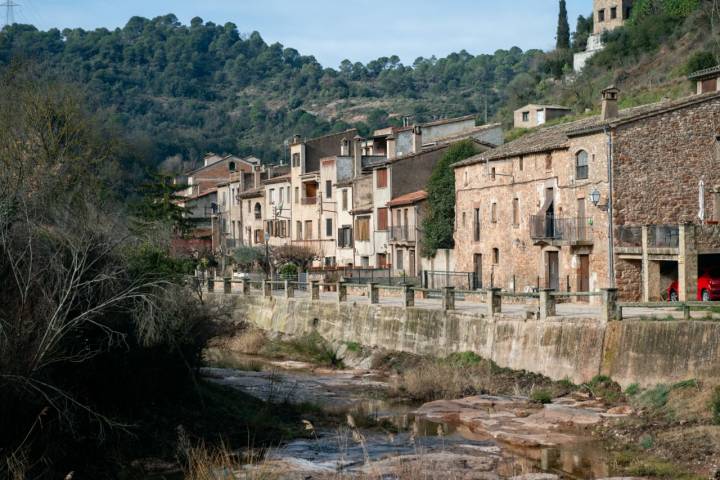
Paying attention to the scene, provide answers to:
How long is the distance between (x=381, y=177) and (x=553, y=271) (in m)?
19.4

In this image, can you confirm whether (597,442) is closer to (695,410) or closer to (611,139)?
Result: (695,410)

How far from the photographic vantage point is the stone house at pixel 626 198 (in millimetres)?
35906

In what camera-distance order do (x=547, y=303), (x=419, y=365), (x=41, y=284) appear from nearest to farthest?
1. (x=41, y=284)
2. (x=547, y=303)
3. (x=419, y=365)

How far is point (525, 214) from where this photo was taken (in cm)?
4494

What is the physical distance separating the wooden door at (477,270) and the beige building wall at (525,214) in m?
0.10

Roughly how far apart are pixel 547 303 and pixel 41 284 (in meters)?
15.8

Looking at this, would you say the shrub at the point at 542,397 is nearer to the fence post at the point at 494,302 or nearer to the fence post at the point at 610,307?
the fence post at the point at 610,307

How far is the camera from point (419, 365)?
3431 centimetres

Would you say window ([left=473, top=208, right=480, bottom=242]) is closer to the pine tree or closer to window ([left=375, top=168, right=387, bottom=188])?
window ([left=375, top=168, right=387, bottom=188])

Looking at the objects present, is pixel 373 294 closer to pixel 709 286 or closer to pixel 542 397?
pixel 709 286

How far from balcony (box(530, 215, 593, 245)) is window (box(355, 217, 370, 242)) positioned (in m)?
20.4

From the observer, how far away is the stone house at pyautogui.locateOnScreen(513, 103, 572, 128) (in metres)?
79.7

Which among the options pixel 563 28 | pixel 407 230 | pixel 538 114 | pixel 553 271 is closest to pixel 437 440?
pixel 553 271

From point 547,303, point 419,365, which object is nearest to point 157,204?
point 419,365
